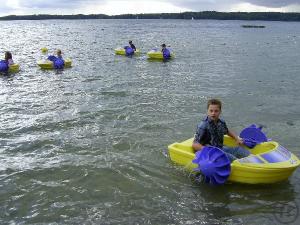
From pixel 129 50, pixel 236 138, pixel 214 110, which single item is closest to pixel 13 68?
pixel 129 50

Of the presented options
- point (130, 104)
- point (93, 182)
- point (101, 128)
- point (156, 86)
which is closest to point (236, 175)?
point (93, 182)

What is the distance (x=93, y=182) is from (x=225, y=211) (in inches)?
106

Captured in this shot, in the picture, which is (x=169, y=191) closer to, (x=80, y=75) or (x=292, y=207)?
(x=292, y=207)

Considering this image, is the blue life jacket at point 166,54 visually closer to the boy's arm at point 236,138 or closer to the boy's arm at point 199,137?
the boy's arm at point 236,138

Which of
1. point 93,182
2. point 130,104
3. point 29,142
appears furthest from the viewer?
point 130,104

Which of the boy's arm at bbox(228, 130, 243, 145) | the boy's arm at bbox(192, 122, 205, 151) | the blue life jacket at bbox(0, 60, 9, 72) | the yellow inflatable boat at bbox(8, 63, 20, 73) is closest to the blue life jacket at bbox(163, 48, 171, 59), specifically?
the yellow inflatable boat at bbox(8, 63, 20, 73)

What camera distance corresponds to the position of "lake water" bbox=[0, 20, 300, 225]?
6.96 m

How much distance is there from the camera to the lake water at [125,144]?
6965 millimetres

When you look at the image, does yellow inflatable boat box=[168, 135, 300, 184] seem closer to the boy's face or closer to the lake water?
the lake water

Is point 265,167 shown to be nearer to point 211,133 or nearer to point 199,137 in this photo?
point 211,133

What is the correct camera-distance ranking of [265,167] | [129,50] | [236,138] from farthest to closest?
[129,50], [236,138], [265,167]

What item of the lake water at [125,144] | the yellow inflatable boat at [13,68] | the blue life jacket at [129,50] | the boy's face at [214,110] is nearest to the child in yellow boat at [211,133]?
the boy's face at [214,110]

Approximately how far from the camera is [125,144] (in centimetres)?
1020

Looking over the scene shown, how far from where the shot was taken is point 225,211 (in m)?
6.94
